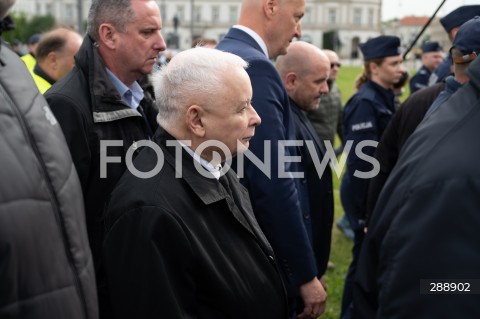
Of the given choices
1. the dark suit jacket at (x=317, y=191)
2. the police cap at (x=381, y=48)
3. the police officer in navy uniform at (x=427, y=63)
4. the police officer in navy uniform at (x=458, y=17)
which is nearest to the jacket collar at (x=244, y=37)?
the dark suit jacket at (x=317, y=191)

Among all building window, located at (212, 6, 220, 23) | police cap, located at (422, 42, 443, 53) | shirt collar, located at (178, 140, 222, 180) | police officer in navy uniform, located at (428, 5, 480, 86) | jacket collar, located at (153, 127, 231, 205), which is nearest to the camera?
jacket collar, located at (153, 127, 231, 205)

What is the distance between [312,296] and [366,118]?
2.17 m

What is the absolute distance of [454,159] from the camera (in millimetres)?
1348

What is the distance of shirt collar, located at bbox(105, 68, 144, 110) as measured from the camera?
3088mm

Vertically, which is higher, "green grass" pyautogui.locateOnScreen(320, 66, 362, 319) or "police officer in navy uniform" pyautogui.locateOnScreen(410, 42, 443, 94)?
"police officer in navy uniform" pyautogui.locateOnScreen(410, 42, 443, 94)

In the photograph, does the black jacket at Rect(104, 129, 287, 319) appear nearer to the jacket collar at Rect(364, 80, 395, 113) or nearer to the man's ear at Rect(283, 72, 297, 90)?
the man's ear at Rect(283, 72, 297, 90)

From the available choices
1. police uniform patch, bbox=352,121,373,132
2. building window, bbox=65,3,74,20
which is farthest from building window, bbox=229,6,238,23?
police uniform patch, bbox=352,121,373,132

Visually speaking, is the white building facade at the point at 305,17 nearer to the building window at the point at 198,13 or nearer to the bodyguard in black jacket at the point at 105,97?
the building window at the point at 198,13

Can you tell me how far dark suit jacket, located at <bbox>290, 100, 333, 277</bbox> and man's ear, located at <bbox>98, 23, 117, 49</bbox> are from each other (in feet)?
3.91

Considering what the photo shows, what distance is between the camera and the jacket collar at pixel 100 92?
276cm

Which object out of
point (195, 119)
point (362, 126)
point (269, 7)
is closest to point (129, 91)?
point (269, 7)

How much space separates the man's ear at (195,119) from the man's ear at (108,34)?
105 cm

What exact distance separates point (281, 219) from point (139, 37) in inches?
48.9

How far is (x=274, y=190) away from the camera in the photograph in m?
2.87
